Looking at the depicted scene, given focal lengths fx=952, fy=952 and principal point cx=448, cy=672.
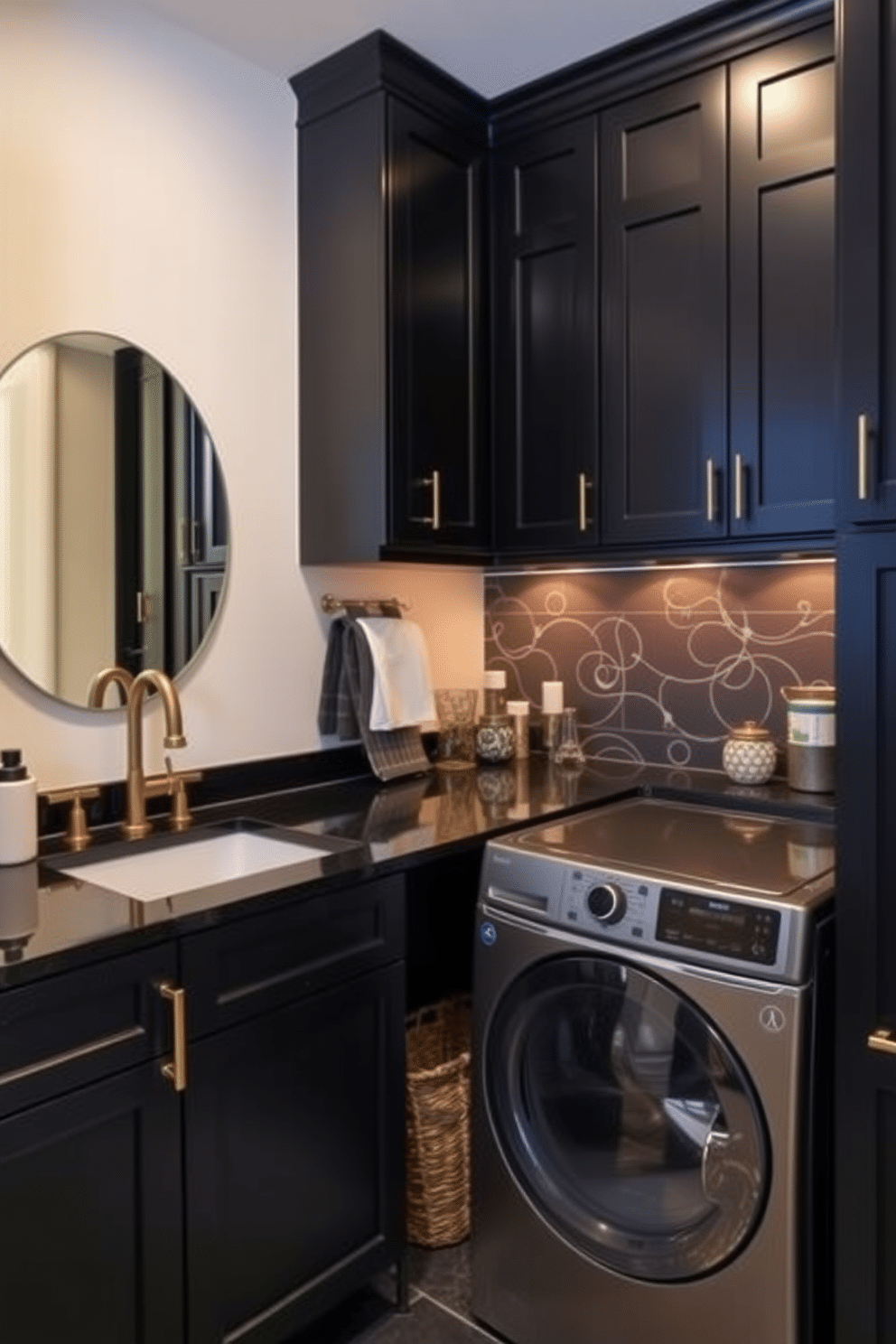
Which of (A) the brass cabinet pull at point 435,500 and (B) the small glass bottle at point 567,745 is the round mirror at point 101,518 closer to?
(A) the brass cabinet pull at point 435,500

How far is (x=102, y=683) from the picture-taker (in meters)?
1.89

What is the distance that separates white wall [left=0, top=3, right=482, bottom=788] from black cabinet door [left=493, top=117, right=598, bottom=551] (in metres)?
0.47

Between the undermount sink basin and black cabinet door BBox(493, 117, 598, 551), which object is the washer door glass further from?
black cabinet door BBox(493, 117, 598, 551)

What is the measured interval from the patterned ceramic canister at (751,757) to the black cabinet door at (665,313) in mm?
516

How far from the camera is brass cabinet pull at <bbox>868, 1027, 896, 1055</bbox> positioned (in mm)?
1410

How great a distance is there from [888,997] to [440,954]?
1039mm

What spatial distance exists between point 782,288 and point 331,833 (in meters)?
1.46

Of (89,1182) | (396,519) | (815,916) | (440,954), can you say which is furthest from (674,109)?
(89,1182)

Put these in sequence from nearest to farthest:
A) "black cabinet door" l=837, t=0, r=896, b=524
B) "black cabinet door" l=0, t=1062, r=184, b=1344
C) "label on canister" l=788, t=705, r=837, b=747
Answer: "black cabinet door" l=0, t=1062, r=184, b=1344
"black cabinet door" l=837, t=0, r=896, b=524
"label on canister" l=788, t=705, r=837, b=747

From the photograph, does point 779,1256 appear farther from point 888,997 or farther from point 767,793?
point 767,793

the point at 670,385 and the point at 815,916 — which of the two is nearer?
the point at 815,916

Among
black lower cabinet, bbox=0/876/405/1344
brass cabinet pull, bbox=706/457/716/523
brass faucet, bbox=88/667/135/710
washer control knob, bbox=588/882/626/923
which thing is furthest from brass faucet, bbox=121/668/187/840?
brass cabinet pull, bbox=706/457/716/523

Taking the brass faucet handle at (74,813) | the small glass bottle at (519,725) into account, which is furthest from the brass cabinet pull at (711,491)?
the brass faucet handle at (74,813)

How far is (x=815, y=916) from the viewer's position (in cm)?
146
